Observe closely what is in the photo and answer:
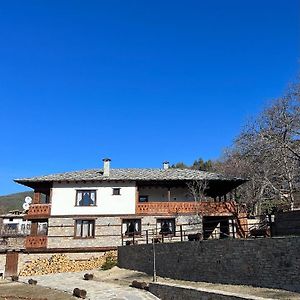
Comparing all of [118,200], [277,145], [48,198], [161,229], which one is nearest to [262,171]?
[277,145]

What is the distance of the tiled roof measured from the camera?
29000 millimetres

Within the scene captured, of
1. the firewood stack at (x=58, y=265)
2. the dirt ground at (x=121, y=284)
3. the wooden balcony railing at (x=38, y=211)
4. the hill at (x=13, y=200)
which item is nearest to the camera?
the dirt ground at (x=121, y=284)

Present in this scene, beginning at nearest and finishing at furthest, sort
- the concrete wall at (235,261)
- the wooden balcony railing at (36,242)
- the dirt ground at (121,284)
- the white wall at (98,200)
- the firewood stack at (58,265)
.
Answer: the dirt ground at (121,284) < the concrete wall at (235,261) < the firewood stack at (58,265) < the wooden balcony railing at (36,242) < the white wall at (98,200)

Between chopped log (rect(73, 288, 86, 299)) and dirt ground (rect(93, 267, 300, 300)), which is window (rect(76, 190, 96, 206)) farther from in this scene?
chopped log (rect(73, 288, 86, 299))

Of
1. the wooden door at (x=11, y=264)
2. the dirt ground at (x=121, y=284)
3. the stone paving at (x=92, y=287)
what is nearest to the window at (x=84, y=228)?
the stone paving at (x=92, y=287)

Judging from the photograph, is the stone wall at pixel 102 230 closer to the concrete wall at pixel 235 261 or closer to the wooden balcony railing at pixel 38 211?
the wooden balcony railing at pixel 38 211

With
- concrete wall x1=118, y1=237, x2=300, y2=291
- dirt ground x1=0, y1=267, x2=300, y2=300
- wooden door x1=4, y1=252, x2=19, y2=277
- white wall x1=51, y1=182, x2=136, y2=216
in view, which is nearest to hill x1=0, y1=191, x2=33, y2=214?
white wall x1=51, y1=182, x2=136, y2=216

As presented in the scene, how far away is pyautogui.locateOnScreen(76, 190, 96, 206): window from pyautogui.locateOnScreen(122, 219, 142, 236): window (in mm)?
2955

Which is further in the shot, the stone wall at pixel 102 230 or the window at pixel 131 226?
the window at pixel 131 226

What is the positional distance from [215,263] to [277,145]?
13469 mm

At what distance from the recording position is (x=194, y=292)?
12594 millimetres

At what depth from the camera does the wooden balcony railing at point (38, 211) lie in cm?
2834

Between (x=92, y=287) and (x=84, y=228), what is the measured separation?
10.6 m

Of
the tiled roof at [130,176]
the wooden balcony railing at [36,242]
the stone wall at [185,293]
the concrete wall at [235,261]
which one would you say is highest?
the tiled roof at [130,176]
